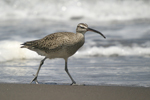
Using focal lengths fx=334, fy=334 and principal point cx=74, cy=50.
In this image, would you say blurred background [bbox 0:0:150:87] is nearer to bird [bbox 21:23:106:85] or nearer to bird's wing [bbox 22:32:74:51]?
bird [bbox 21:23:106:85]

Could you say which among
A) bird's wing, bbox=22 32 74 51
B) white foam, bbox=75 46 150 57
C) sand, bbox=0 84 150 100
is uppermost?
bird's wing, bbox=22 32 74 51

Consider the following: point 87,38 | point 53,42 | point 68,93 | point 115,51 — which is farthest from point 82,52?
point 68,93

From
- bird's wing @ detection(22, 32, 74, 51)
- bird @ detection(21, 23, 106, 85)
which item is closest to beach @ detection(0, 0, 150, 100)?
bird @ detection(21, 23, 106, 85)

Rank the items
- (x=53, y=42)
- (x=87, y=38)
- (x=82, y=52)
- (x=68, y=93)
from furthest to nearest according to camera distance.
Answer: (x=87, y=38) → (x=82, y=52) → (x=53, y=42) → (x=68, y=93)

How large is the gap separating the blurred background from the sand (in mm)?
842

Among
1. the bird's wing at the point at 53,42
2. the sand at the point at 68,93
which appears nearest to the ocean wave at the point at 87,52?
the bird's wing at the point at 53,42

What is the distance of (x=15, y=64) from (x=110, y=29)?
6.78 metres

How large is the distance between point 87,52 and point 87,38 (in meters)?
2.25

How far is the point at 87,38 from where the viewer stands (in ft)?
41.3

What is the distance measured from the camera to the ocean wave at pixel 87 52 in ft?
32.2

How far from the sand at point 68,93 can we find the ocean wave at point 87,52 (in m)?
4.18

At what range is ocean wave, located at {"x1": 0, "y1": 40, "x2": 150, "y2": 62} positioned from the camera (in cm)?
981

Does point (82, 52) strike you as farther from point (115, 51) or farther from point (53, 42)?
point (53, 42)

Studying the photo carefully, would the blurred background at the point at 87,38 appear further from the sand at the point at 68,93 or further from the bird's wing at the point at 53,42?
the sand at the point at 68,93
